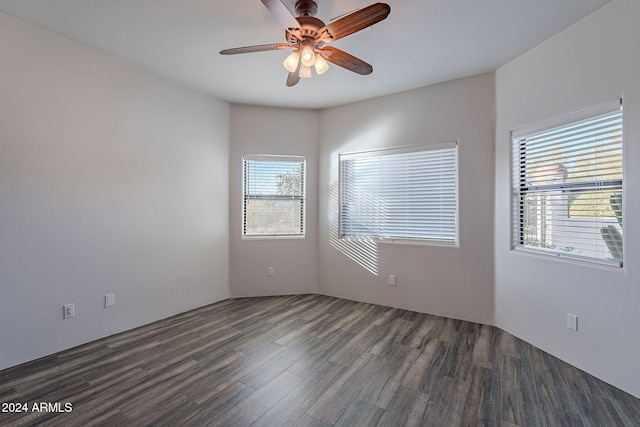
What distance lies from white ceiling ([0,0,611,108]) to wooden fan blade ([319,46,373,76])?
0.32 meters

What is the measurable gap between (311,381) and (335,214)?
241 centimetres

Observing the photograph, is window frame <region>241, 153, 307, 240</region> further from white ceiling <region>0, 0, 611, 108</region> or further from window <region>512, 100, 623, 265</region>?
window <region>512, 100, 623, 265</region>

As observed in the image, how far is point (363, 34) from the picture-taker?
8.04 feet

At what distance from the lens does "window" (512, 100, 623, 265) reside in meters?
2.18

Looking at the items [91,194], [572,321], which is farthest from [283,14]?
[572,321]

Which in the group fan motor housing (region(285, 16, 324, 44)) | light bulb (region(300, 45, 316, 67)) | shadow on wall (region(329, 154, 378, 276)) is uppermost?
fan motor housing (region(285, 16, 324, 44))

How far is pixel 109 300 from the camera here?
9.43 ft

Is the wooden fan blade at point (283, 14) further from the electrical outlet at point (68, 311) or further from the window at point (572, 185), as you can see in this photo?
the electrical outlet at point (68, 311)

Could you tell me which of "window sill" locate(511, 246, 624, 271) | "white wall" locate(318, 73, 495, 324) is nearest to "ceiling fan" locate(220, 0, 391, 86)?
"white wall" locate(318, 73, 495, 324)

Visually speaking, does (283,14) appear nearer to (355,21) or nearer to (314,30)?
(314,30)

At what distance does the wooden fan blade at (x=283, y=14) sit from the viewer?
5.19ft

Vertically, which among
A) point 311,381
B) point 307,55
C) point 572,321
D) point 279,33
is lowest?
point 311,381

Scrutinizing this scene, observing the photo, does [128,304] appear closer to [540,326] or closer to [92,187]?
[92,187]

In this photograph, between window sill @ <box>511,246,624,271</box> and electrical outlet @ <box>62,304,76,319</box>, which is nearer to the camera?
window sill @ <box>511,246,624,271</box>
